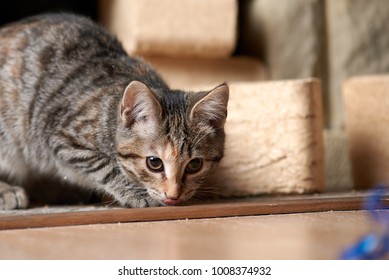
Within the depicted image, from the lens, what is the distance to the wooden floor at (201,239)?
1.01 metres

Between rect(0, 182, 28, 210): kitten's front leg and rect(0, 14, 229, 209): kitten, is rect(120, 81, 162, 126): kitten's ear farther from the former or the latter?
rect(0, 182, 28, 210): kitten's front leg

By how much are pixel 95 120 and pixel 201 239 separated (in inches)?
27.7

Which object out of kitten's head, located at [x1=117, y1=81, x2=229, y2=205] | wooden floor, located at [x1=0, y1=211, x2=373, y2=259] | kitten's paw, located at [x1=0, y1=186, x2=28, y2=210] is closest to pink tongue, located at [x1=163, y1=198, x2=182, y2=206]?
kitten's head, located at [x1=117, y1=81, x2=229, y2=205]

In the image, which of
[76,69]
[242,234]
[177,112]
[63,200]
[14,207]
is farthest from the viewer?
[63,200]

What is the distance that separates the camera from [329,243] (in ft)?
3.48

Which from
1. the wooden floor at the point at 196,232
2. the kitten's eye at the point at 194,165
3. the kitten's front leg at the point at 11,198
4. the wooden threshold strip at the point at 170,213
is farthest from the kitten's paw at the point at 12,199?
the kitten's eye at the point at 194,165

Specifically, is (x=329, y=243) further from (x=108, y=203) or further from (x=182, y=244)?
(x=108, y=203)

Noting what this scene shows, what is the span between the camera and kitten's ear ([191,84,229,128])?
1.64 m

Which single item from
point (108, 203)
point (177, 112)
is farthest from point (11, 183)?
point (177, 112)

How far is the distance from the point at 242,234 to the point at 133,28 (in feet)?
4.12

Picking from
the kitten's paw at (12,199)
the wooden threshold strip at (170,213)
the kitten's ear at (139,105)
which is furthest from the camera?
the kitten's paw at (12,199)

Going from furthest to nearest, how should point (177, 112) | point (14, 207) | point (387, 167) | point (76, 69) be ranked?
point (387, 167), point (76, 69), point (14, 207), point (177, 112)

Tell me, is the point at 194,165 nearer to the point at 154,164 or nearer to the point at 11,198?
the point at 154,164

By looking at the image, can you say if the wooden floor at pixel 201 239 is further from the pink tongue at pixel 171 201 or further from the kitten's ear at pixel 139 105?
the kitten's ear at pixel 139 105
